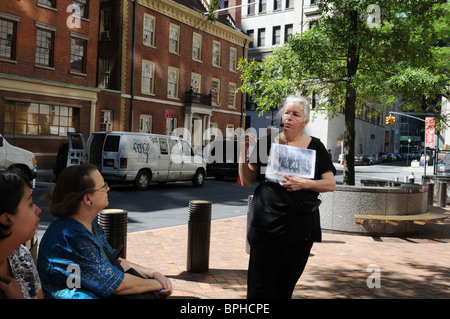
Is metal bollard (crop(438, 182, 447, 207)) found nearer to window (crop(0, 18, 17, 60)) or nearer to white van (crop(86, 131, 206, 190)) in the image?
white van (crop(86, 131, 206, 190))

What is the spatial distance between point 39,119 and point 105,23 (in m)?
9.97

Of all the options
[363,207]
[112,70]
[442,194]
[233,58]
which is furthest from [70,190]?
[233,58]

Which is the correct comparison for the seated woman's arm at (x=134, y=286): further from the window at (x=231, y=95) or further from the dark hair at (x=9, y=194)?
the window at (x=231, y=95)

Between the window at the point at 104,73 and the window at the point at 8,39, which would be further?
the window at the point at 104,73

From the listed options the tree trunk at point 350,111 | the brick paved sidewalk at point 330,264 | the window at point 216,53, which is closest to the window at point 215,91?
the window at point 216,53

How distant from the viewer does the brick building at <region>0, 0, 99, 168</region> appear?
2242 centimetres

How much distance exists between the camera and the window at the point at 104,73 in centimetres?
3050

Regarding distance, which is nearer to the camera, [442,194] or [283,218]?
[283,218]

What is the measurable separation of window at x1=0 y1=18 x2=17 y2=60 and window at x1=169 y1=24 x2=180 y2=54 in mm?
12854

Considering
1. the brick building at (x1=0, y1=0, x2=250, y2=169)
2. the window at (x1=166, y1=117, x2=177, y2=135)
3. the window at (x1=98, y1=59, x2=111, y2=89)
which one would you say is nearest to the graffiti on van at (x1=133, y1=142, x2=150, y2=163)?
the brick building at (x1=0, y1=0, x2=250, y2=169)

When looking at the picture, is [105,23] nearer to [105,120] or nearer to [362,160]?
[105,120]

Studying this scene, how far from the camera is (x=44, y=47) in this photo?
2408cm

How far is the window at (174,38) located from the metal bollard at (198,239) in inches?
1150
